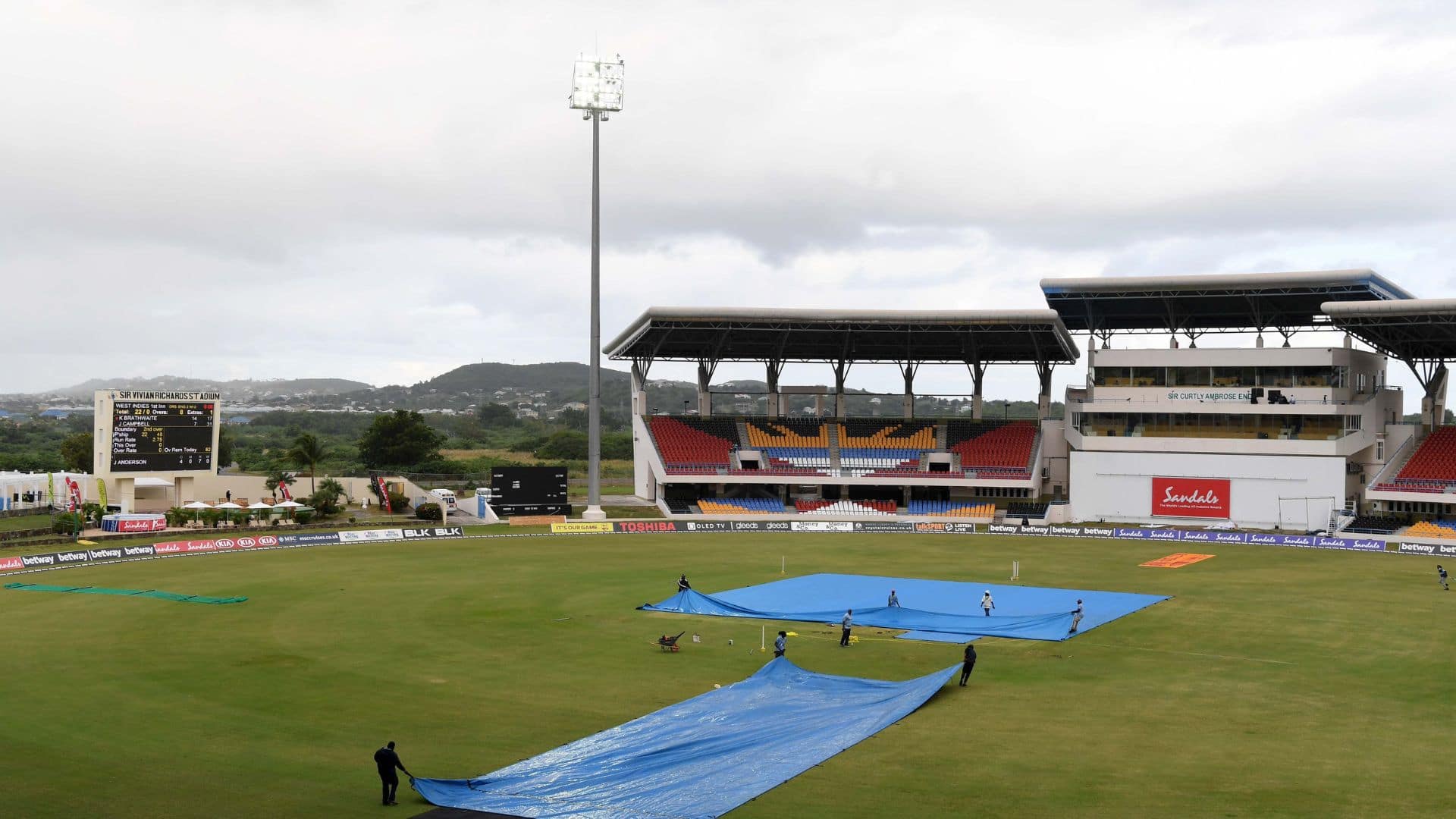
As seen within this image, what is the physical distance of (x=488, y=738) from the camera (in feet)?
85.5

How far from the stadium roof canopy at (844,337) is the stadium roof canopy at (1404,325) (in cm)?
1844

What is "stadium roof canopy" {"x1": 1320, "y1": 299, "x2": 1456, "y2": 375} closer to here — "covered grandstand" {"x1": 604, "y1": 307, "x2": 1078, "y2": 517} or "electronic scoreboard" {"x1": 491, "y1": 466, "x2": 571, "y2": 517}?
"covered grandstand" {"x1": 604, "y1": 307, "x2": 1078, "y2": 517}

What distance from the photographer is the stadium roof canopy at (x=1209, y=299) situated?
76.5m

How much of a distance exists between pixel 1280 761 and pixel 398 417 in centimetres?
11451

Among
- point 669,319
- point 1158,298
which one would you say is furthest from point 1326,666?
point 669,319

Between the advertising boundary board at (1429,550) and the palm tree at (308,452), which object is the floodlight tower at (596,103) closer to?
the palm tree at (308,452)

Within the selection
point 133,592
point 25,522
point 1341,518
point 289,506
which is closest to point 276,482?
point 289,506

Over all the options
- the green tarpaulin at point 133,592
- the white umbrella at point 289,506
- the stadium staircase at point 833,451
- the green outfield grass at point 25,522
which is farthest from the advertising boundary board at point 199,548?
the stadium staircase at point 833,451

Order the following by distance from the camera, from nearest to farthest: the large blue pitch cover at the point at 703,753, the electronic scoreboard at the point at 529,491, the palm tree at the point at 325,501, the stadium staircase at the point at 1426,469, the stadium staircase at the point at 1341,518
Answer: the large blue pitch cover at the point at 703,753 < the stadium staircase at the point at 1341,518 < the stadium staircase at the point at 1426,469 < the palm tree at the point at 325,501 < the electronic scoreboard at the point at 529,491

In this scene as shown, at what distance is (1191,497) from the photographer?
82.0m

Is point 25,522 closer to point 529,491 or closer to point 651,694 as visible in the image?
point 529,491

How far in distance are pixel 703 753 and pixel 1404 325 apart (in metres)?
66.1

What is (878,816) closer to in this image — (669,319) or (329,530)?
(329,530)

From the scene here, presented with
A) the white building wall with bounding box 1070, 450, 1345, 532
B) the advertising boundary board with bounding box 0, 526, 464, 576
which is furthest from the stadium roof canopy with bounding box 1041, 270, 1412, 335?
the advertising boundary board with bounding box 0, 526, 464, 576
